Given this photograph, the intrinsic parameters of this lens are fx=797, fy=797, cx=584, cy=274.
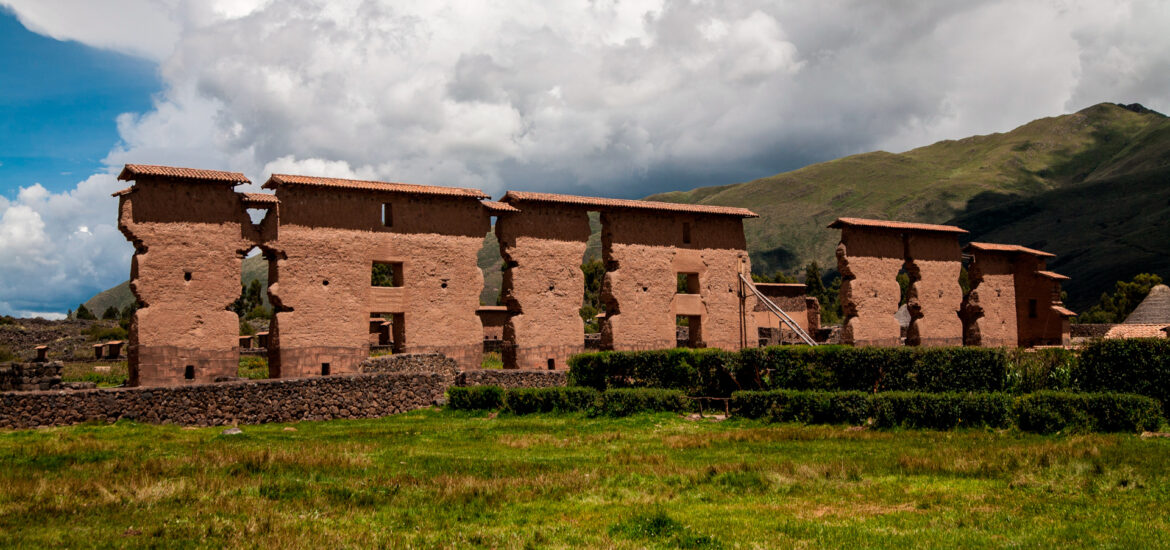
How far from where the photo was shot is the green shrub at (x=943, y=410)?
59.6ft

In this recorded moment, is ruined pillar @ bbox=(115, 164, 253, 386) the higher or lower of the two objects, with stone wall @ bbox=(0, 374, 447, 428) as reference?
higher

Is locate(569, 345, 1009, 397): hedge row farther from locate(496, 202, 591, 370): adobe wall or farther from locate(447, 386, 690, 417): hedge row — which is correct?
locate(496, 202, 591, 370): adobe wall

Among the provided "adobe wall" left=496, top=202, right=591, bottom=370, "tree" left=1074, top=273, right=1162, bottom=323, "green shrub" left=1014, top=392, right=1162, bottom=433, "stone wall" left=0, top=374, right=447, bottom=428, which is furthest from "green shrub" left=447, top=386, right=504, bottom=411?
"tree" left=1074, top=273, right=1162, bottom=323

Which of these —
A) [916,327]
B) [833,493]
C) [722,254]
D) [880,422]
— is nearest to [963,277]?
[916,327]

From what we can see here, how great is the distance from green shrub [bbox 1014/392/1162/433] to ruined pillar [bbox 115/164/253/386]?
2515cm

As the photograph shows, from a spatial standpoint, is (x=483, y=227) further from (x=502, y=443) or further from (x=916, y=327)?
(x=916, y=327)

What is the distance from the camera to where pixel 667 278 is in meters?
36.2

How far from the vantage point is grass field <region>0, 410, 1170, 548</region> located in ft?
30.0

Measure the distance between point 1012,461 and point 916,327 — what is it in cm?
2842

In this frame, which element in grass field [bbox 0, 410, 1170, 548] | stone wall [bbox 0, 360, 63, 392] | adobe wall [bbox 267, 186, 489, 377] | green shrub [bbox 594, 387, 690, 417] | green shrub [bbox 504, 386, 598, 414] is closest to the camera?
grass field [bbox 0, 410, 1170, 548]

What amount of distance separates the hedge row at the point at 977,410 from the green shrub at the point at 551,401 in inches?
213

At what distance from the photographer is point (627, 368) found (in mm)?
25328

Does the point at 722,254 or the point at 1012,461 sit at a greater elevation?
the point at 722,254

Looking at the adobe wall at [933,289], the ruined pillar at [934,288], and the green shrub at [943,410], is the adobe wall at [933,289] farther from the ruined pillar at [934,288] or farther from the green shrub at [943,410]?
the green shrub at [943,410]
